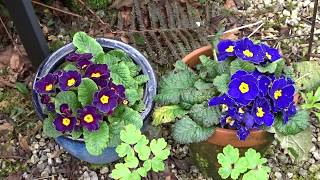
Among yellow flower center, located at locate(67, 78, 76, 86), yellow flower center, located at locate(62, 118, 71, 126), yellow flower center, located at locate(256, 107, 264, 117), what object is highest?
yellow flower center, located at locate(67, 78, 76, 86)

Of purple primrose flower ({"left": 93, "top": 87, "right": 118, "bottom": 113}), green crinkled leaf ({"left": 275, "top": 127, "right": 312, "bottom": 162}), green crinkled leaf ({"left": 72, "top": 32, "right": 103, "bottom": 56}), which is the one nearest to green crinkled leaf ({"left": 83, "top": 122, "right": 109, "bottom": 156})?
purple primrose flower ({"left": 93, "top": 87, "right": 118, "bottom": 113})

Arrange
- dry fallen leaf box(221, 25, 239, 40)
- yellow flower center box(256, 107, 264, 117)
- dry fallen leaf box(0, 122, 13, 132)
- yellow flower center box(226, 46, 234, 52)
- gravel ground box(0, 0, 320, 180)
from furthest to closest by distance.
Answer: dry fallen leaf box(221, 25, 239, 40), dry fallen leaf box(0, 122, 13, 132), gravel ground box(0, 0, 320, 180), yellow flower center box(226, 46, 234, 52), yellow flower center box(256, 107, 264, 117)

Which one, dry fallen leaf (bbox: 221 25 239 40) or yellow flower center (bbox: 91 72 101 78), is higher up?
yellow flower center (bbox: 91 72 101 78)

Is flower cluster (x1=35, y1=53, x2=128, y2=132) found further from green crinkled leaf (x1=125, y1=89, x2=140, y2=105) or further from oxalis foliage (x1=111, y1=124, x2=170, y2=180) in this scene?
oxalis foliage (x1=111, y1=124, x2=170, y2=180)

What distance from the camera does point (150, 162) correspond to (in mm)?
1929

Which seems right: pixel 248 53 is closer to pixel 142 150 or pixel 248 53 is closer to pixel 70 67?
pixel 142 150

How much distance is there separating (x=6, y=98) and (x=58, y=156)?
437 mm

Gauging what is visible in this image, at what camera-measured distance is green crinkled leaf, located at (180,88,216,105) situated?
2104mm

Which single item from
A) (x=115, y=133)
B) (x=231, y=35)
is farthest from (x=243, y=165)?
(x=231, y=35)

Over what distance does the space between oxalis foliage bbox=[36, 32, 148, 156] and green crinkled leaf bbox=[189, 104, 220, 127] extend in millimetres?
234

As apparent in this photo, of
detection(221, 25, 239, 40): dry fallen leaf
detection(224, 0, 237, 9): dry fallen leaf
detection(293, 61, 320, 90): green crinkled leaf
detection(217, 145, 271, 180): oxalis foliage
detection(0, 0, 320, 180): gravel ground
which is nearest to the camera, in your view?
detection(217, 145, 271, 180): oxalis foliage

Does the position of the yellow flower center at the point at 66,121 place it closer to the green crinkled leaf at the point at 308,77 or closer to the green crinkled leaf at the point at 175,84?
the green crinkled leaf at the point at 175,84

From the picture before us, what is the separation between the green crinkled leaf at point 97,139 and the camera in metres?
2.10

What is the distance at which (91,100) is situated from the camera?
6.97 feet
